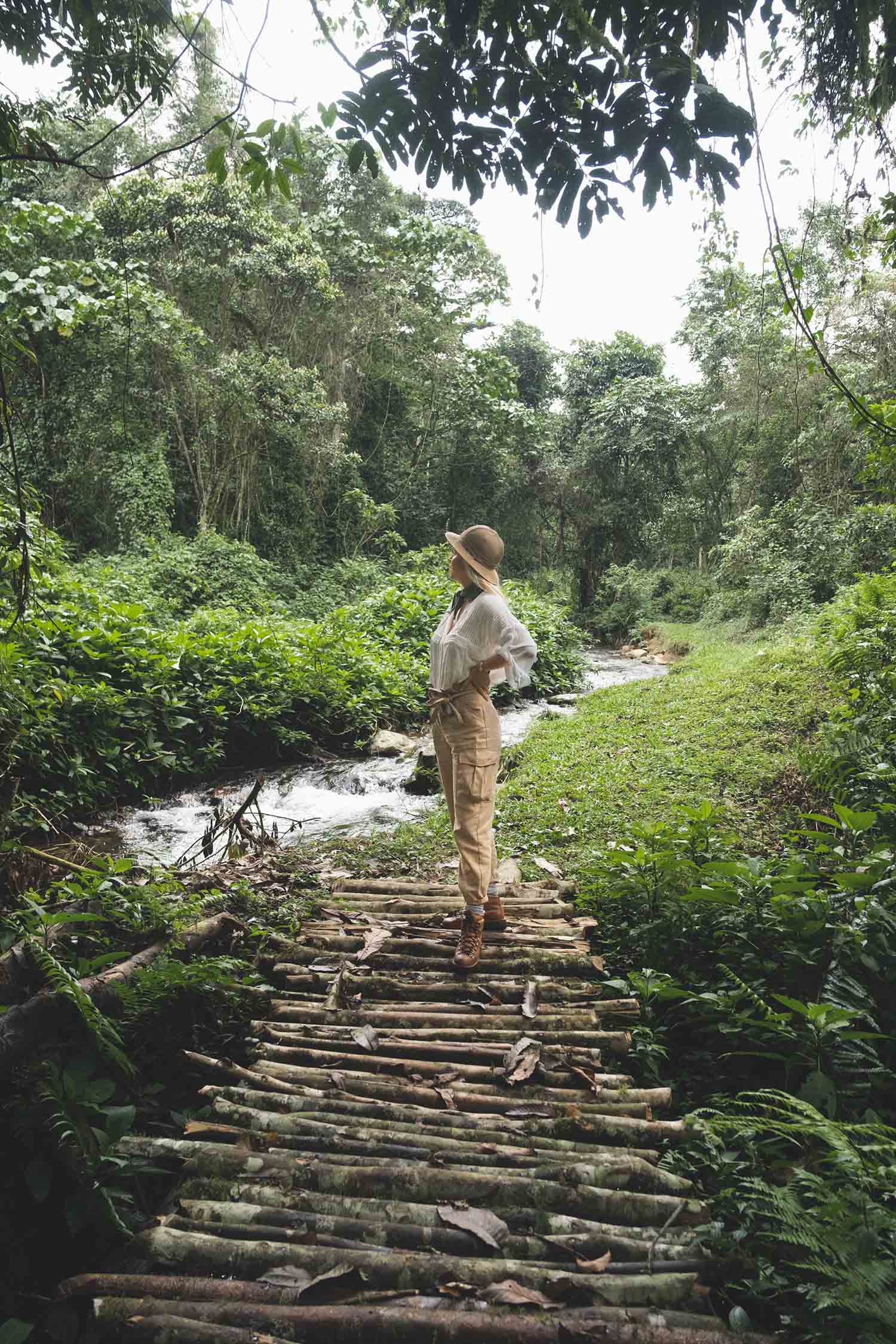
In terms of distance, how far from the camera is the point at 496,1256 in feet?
6.75

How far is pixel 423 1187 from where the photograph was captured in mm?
2260

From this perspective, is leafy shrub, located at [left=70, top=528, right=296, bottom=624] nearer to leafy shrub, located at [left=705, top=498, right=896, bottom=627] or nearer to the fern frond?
the fern frond

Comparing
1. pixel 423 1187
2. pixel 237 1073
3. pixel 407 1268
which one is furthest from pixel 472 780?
pixel 407 1268

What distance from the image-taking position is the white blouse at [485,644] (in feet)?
12.6

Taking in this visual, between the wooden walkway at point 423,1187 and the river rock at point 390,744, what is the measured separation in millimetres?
5670

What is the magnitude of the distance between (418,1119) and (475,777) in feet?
5.28

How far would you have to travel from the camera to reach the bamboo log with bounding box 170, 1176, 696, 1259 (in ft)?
6.85

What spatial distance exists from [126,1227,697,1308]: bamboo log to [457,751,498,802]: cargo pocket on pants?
204 cm

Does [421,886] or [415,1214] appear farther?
[421,886]

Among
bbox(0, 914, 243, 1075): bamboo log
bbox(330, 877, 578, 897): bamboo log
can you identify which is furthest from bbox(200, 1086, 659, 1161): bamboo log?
bbox(330, 877, 578, 897): bamboo log

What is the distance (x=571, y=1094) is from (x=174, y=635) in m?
7.34

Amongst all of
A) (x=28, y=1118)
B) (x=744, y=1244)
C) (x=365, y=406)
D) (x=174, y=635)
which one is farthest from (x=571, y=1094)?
(x=365, y=406)

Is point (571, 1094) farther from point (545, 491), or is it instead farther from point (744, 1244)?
point (545, 491)

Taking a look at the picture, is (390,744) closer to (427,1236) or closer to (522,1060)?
(522,1060)
